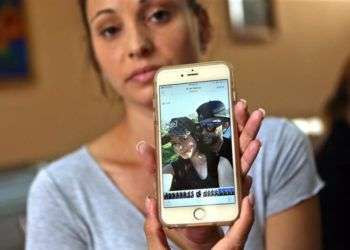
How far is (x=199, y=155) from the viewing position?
49 centimetres

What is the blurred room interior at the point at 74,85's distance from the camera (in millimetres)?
1454

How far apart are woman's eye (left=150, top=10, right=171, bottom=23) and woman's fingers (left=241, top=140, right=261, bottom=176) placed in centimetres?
18

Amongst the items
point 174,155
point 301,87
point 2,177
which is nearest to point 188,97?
point 174,155

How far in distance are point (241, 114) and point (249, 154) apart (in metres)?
0.03

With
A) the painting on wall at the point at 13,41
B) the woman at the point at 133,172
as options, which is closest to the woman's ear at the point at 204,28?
the woman at the point at 133,172

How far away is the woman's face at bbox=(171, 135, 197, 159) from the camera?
489 mm

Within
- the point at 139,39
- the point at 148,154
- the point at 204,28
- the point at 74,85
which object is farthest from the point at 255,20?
the point at 148,154

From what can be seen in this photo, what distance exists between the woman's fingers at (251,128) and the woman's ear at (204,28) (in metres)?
0.20

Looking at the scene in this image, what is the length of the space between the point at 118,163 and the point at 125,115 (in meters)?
0.05

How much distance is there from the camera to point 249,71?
1.72 m

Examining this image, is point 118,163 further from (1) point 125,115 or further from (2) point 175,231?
(2) point 175,231

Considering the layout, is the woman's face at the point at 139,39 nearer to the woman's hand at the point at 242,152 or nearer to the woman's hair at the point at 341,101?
the woman's hand at the point at 242,152

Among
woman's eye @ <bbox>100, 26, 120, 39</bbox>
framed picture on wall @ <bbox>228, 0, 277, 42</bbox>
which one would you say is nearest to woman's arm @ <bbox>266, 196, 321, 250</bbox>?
woman's eye @ <bbox>100, 26, 120, 39</bbox>

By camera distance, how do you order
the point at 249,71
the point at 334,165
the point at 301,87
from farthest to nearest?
the point at 301,87, the point at 249,71, the point at 334,165
